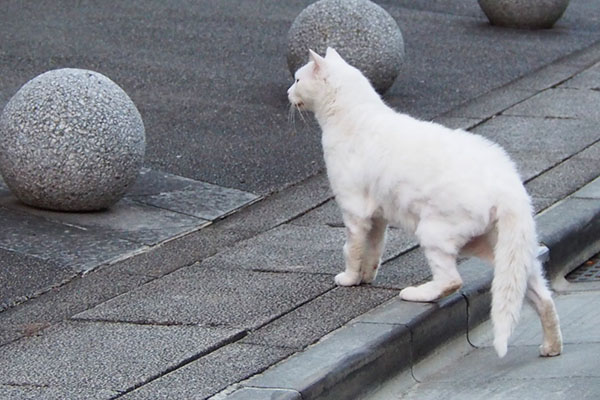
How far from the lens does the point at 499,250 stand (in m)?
5.83

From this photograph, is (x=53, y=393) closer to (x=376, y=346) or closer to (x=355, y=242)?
(x=376, y=346)

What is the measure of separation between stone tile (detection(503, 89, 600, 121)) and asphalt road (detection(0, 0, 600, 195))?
0.54 meters

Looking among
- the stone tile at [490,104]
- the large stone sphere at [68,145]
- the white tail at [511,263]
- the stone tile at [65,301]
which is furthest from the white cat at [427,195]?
the stone tile at [490,104]

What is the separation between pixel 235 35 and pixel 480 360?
783cm

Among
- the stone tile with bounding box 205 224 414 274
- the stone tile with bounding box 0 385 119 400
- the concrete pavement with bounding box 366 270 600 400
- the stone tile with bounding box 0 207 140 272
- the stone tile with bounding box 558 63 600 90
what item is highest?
the stone tile with bounding box 558 63 600 90

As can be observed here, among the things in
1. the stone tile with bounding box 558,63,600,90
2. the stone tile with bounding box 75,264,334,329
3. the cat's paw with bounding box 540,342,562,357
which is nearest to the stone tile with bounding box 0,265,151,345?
the stone tile with bounding box 75,264,334,329

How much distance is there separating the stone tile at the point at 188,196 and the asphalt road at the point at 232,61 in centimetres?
14

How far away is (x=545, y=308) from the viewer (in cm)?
605

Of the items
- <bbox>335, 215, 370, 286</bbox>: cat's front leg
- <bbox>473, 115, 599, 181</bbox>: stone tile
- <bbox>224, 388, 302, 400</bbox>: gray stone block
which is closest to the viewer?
<bbox>224, 388, 302, 400</bbox>: gray stone block

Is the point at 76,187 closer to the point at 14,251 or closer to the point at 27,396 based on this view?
the point at 14,251

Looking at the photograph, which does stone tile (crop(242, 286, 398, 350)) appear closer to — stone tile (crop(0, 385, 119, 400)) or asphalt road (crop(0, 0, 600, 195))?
stone tile (crop(0, 385, 119, 400))

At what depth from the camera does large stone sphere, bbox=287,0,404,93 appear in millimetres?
10789

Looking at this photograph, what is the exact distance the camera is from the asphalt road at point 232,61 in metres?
9.52

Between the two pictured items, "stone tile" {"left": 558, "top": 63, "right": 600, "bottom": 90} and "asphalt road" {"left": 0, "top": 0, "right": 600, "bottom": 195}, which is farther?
"stone tile" {"left": 558, "top": 63, "right": 600, "bottom": 90}
